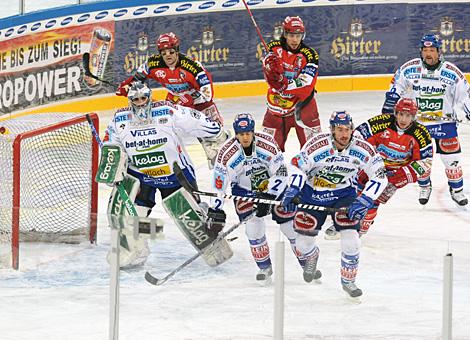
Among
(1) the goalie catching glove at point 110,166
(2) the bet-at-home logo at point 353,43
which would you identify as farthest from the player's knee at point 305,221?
(2) the bet-at-home logo at point 353,43

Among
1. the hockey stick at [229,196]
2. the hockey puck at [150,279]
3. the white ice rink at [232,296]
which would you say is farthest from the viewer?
the hockey stick at [229,196]

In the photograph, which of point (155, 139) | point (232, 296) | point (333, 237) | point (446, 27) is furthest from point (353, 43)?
point (232, 296)

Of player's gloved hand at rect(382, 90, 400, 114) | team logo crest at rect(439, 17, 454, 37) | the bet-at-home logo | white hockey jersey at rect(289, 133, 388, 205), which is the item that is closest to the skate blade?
white hockey jersey at rect(289, 133, 388, 205)

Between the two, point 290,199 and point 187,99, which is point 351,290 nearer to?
point 290,199

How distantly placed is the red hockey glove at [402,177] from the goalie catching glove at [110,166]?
1.82 metres

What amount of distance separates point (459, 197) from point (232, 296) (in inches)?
179

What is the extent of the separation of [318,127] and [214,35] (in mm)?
4027

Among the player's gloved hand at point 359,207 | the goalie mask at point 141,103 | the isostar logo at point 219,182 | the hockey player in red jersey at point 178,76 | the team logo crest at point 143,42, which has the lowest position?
the player's gloved hand at point 359,207

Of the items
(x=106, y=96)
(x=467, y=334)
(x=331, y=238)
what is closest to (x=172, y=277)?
(x=331, y=238)

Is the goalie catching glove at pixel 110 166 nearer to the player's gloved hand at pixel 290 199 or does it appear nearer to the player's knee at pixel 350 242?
the player's gloved hand at pixel 290 199

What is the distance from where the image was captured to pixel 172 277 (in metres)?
6.29

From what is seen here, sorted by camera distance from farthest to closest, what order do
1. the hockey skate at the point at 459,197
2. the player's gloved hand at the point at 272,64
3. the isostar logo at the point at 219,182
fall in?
the hockey skate at the point at 459,197, the player's gloved hand at the point at 272,64, the isostar logo at the point at 219,182

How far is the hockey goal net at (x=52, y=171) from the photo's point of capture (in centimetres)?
850

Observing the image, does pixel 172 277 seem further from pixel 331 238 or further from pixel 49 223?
pixel 49 223
